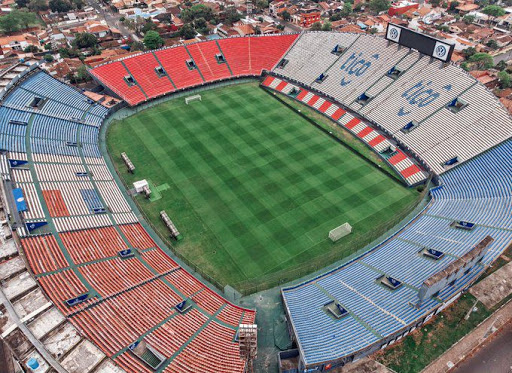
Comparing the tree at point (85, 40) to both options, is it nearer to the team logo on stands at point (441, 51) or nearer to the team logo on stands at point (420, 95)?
the team logo on stands at point (420, 95)

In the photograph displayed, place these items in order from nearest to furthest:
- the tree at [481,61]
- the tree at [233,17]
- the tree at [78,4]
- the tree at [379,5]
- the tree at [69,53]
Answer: the tree at [481,61], the tree at [69,53], the tree at [233,17], the tree at [379,5], the tree at [78,4]

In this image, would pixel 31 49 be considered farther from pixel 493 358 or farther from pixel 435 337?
pixel 493 358

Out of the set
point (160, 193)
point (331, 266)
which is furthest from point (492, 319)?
point (160, 193)

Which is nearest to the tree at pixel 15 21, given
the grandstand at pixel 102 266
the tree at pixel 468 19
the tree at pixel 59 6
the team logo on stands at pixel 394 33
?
the tree at pixel 59 6

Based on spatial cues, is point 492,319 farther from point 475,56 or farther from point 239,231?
point 475,56

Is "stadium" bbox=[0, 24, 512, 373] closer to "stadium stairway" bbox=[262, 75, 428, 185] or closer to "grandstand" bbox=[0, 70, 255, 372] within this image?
"grandstand" bbox=[0, 70, 255, 372]

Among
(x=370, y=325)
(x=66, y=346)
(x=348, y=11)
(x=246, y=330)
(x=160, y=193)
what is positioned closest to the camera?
(x=66, y=346)

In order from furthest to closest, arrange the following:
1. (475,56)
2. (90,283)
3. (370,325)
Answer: (475,56), (90,283), (370,325)
